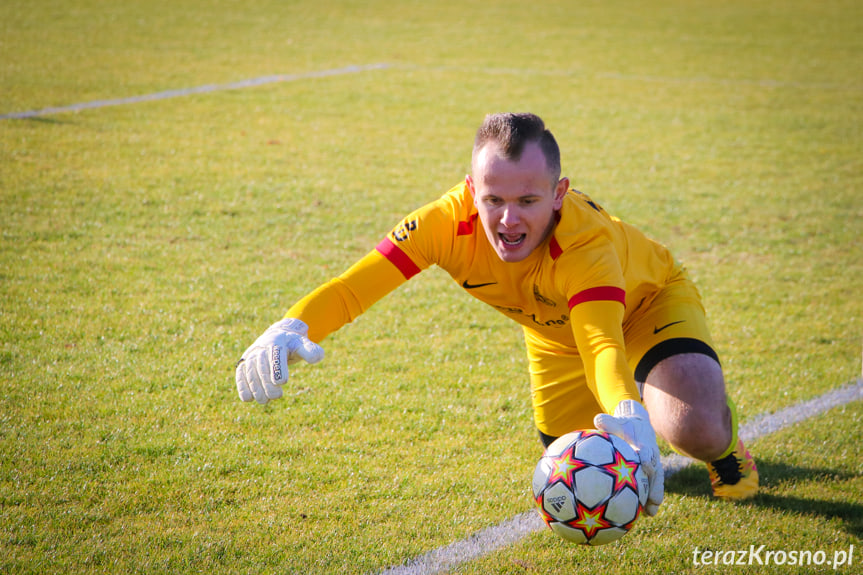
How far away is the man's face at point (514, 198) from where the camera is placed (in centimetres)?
364

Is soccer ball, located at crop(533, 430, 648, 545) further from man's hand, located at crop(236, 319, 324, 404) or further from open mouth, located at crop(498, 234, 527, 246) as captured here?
man's hand, located at crop(236, 319, 324, 404)

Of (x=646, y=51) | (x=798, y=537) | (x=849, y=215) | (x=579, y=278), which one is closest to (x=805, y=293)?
(x=849, y=215)

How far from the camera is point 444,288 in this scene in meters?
7.44

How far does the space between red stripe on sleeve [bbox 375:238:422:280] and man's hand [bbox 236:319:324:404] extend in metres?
0.66

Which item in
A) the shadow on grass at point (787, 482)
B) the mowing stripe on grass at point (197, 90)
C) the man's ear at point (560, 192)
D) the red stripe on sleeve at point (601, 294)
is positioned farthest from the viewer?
the mowing stripe on grass at point (197, 90)

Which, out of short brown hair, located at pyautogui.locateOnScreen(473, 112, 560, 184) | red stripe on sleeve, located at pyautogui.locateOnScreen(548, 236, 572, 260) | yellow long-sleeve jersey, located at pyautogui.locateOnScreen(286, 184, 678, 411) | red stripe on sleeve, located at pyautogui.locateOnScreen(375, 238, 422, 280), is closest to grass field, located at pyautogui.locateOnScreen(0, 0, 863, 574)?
yellow long-sleeve jersey, located at pyautogui.locateOnScreen(286, 184, 678, 411)

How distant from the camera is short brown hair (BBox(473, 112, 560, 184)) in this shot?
3.62 m

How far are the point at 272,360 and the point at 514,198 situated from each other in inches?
51.9

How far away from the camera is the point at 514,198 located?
144 inches

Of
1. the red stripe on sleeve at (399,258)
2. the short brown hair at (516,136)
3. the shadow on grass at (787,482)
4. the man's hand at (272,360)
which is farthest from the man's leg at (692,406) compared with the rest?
the man's hand at (272,360)

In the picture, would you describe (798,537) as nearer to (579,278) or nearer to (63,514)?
(579,278)

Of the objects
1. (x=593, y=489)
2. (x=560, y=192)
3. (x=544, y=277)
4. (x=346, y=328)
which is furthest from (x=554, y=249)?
(x=346, y=328)

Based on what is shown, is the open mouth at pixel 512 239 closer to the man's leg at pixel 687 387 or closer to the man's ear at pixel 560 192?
the man's ear at pixel 560 192

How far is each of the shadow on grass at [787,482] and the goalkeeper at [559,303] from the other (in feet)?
0.42
